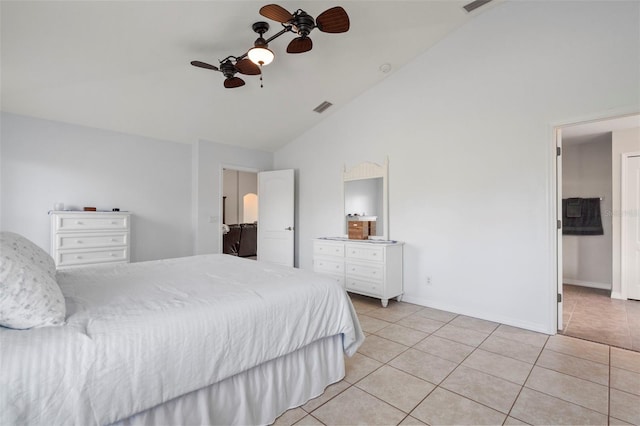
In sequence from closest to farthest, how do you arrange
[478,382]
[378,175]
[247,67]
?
[478,382] → [247,67] → [378,175]

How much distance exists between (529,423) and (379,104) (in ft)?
12.5

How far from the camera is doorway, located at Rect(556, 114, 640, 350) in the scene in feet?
12.0

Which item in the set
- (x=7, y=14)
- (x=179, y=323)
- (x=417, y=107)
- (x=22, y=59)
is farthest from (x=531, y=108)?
(x=22, y=59)

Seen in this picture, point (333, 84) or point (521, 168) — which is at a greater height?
point (333, 84)


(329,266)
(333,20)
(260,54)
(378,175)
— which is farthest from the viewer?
(329,266)

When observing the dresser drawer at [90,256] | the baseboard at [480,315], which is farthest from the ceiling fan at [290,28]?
the baseboard at [480,315]

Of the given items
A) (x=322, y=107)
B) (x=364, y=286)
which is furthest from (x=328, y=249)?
(x=322, y=107)

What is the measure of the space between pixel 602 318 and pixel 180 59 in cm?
536

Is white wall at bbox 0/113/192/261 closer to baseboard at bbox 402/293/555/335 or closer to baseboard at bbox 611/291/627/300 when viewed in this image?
baseboard at bbox 402/293/555/335

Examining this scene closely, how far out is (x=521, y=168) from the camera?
314 cm

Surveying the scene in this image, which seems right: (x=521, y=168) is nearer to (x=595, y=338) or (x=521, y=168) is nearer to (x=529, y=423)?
(x=595, y=338)

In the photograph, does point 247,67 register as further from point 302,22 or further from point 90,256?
point 90,256

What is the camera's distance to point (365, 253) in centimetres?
400

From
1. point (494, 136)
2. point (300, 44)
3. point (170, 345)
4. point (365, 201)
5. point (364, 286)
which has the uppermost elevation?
point (300, 44)
